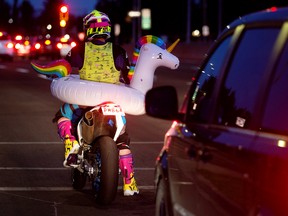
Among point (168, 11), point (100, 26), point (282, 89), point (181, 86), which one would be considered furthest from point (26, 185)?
point (168, 11)

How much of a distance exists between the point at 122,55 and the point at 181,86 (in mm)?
22703

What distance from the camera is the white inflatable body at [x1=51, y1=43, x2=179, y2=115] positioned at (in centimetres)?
966

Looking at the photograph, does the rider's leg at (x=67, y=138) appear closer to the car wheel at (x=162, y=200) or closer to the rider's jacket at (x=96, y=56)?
the rider's jacket at (x=96, y=56)

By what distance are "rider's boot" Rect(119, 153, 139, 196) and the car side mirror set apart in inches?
175

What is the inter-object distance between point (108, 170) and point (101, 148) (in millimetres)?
249

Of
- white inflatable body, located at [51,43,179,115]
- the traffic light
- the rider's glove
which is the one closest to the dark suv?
white inflatable body, located at [51,43,179,115]

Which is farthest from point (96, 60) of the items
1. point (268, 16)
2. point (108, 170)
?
point (268, 16)

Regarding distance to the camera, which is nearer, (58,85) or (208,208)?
(208,208)

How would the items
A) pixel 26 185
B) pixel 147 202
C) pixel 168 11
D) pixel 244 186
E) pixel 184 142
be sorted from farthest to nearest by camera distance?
pixel 168 11 < pixel 26 185 < pixel 147 202 < pixel 184 142 < pixel 244 186

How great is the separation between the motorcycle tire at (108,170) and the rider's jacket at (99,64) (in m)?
0.92

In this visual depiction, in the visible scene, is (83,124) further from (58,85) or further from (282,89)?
(282,89)

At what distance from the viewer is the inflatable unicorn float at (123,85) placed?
9.67m

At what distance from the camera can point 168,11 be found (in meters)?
137

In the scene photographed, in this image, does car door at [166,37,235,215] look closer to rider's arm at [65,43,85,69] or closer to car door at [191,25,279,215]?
car door at [191,25,279,215]
